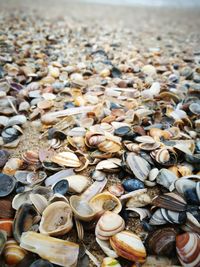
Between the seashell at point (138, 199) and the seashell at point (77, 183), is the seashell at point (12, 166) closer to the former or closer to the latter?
the seashell at point (77, 183)

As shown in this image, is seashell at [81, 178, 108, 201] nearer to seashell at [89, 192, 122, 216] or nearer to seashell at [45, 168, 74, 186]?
seashell at [89, 192, 122, 216]

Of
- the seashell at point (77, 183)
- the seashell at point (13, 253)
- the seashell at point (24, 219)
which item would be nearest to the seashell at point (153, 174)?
the seashell at point (77, 183)

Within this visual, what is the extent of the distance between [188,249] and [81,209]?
2.01ft

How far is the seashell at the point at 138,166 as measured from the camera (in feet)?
5.59

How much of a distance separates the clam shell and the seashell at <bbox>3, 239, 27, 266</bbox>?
1.51ft

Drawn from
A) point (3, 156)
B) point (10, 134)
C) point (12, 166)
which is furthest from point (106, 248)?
point (10, 134)

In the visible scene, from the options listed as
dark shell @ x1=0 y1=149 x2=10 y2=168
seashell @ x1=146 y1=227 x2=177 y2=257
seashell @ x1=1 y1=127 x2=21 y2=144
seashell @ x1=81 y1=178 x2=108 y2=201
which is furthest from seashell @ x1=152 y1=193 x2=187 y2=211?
seashell @ x1=1 y1=127 x2=21 y2=144

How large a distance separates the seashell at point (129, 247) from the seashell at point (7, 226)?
0.55m

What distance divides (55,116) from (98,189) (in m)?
0.93

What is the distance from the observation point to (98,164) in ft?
5.98

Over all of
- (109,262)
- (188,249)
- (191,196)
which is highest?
(191,196)

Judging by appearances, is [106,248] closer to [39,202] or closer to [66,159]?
[39,202]

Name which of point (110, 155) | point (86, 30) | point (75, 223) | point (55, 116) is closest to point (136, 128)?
point (110, 155)

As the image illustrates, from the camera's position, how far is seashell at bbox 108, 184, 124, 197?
1.63 meters
